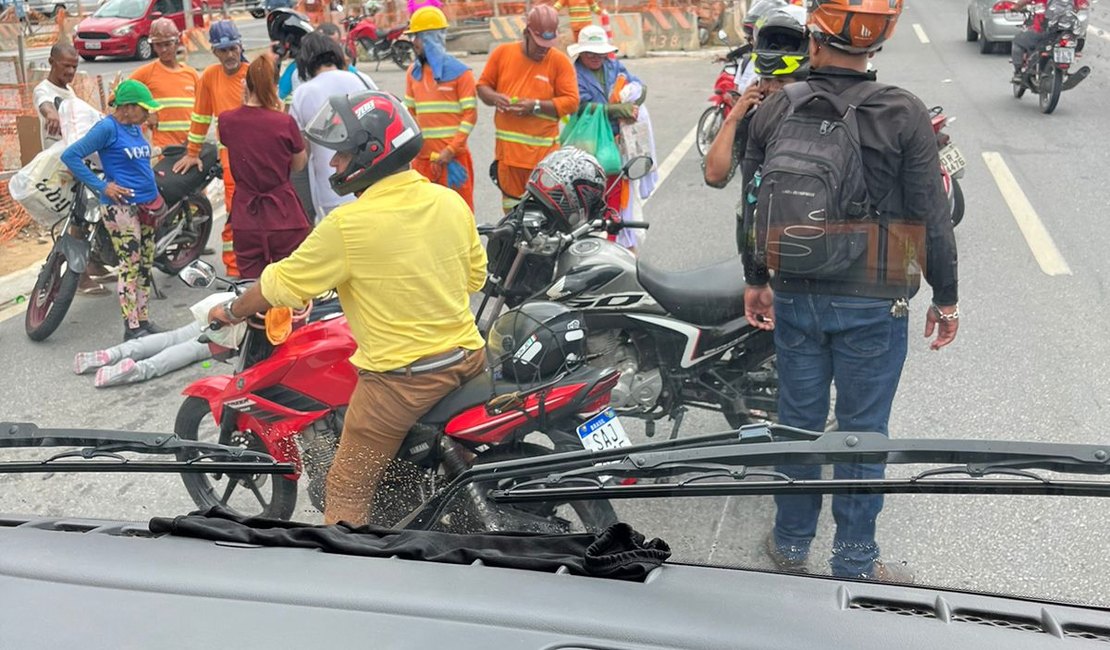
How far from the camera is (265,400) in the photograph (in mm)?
4180

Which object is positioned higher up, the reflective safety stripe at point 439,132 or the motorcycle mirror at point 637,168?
the motorcycle mirror at point 637,168

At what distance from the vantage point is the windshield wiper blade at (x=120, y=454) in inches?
102

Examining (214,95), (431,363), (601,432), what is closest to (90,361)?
(214,95)

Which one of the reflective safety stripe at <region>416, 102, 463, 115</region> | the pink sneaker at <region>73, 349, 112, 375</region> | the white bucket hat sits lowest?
the pink sneaker at <region>73, 349, 112, 375</region>

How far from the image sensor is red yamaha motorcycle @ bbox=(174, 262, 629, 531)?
12.3 ft

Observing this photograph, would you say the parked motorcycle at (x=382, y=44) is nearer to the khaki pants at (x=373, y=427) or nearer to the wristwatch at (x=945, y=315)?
the khaki pants at (x=373, y=427)

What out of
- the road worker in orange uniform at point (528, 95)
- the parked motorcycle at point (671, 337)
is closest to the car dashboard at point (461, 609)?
the parked motorcycle at point (671, 337)

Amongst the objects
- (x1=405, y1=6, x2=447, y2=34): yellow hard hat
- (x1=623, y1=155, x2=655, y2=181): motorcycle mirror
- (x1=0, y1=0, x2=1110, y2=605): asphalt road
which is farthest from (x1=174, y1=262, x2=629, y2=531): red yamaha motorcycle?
(x1=405, y1=6, x2=447, y2=34): yellow hard hat

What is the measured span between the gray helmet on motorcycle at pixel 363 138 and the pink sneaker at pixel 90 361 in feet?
11.6

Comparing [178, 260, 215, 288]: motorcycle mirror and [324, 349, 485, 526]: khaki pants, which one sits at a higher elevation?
[178, 260, 215, 288]: motorcycle mirror

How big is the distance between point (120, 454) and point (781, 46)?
12.1 feet

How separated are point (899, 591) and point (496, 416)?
199cm

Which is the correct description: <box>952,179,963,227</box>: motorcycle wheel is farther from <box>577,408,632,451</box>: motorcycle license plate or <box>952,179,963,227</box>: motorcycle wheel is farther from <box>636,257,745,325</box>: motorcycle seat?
<box>577,408,632,451</box>: motorcycle license plate

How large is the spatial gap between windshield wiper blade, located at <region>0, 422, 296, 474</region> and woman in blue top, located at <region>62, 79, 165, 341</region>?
4462 mm
